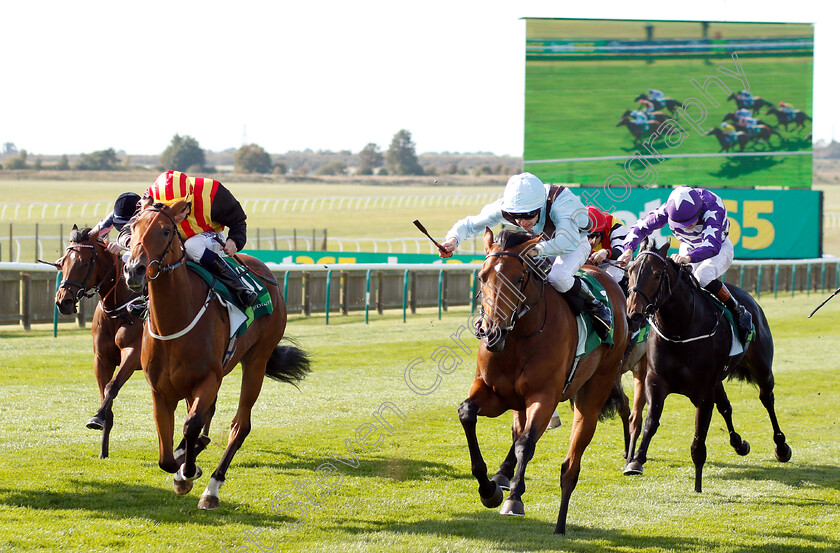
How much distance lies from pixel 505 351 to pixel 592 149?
17.3 meters

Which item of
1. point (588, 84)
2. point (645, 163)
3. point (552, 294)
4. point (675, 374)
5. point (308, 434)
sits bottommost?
point (308, 434)

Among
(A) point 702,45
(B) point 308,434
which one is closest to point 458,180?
(A) point 702,45

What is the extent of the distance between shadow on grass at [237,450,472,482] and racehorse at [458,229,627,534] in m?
1.18

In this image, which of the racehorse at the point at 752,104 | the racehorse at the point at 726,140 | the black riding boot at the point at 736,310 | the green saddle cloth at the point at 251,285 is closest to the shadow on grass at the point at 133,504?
the green saddle cloth at the point at 251,285

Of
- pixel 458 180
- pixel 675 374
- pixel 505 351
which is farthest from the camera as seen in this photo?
pixel 458 180

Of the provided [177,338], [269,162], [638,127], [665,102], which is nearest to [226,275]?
[177,338]

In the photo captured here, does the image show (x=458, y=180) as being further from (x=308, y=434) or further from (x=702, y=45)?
(x=308, y=434)

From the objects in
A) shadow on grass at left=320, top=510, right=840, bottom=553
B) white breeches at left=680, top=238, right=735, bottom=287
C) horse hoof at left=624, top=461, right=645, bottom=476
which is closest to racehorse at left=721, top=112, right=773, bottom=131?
white breeches at left=680, top=238, right=735, bottom=287

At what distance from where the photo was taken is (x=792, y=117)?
21719mm

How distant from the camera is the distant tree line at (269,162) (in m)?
79.2

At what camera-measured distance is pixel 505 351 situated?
181 inches

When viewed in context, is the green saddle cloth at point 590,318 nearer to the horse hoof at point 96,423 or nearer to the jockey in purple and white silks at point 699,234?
the jockey in purple and white silks at point 699,234

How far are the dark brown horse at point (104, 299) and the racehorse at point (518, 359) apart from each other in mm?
2593

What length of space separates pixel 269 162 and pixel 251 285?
8344cm
